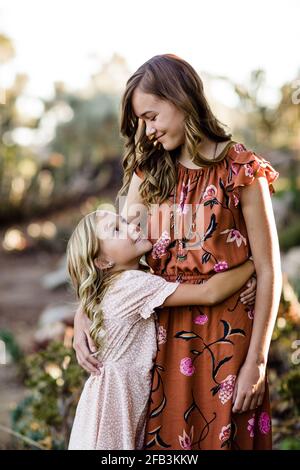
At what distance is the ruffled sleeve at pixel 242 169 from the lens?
241 centimetres

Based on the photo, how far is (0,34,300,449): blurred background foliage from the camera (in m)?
3.99

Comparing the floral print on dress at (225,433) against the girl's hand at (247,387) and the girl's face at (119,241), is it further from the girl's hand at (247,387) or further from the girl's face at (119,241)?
the girl's face at (119,241)

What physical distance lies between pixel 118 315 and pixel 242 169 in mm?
647

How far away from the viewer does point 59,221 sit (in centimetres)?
1384

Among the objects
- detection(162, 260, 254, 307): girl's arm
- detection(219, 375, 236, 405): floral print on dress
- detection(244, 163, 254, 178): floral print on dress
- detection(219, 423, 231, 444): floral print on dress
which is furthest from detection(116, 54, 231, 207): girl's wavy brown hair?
detection(219, 423, 231, 444): floral print on dress

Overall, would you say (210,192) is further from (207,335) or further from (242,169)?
(207,335)

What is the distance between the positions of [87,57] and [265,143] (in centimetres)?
377

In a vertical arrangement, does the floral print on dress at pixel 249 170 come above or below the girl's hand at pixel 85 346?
above

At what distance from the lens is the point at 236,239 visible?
2.48 metres

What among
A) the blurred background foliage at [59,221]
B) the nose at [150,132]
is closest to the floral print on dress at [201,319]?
the nose at [150,132]

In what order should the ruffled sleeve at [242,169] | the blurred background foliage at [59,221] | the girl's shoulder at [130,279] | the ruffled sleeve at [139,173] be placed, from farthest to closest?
the blurred background foliage at [59,221], the ruffled sleeve at [139,173], the girl's shoulder at [130,279], the ruffled sleeve at [242,169]

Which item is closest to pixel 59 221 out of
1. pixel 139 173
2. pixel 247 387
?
pixel 139 173

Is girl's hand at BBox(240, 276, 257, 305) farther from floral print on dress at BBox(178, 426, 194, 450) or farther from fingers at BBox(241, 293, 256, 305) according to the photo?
floral print on dress at BBox(178, 426, 194, 450)

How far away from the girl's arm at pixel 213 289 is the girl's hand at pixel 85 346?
0.31 m
